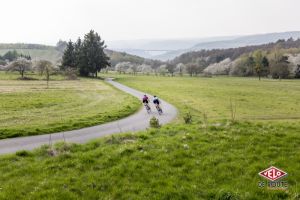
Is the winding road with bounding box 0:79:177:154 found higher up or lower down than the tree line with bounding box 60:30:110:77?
lower down

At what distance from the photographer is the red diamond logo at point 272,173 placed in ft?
34.2

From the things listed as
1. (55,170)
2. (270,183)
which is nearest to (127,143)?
(55,170)

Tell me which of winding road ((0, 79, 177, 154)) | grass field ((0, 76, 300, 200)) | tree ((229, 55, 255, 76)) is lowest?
winding road ((0, 79, 177, 154))

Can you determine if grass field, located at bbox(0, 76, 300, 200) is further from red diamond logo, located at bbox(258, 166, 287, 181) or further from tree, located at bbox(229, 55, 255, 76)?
tree, located at bbox(229, 55, 255, 76)

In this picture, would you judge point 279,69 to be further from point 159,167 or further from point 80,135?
point 159,167

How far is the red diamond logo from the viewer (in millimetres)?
10430

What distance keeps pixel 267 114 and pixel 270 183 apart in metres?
29.3

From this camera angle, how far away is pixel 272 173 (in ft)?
34.9

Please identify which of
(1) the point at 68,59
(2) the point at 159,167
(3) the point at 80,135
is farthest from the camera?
(1) the point at 68,59

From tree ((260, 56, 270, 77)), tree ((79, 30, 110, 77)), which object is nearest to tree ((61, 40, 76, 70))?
tree ((79, 30, 110, 77))

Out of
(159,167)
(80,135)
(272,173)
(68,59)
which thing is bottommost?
(80,135)

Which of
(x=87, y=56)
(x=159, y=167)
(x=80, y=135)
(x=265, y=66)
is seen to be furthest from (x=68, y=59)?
(x=159, y=167)

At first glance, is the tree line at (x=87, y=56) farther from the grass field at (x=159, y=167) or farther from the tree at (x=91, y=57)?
the grass field at (x=159, y=167)

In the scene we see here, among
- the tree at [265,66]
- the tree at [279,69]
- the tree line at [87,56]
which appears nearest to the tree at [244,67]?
the tree at [265,66]
